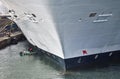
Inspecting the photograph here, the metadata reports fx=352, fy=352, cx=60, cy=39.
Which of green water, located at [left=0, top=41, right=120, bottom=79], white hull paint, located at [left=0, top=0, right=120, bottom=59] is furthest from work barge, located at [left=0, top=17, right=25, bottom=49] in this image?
white hull paint, located at [left=0, top=0, right=120, bottom=59]

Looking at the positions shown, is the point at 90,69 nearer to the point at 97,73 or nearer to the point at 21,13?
the point at 97,73

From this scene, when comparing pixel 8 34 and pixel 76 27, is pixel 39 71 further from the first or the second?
pixel 8 34

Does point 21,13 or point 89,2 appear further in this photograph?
point 21,13

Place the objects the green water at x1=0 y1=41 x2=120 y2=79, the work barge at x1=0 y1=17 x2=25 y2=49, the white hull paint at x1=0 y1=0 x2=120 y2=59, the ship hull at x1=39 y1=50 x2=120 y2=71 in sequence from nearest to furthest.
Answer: the white hull paint at x1=0 y1=0 x2=120 y2=59 < the ship hull at x1=39 y1=50 x2=120 y2=71 < the green water at x1=0 y1=41 x2=120 y2=79 < the work barge at x1=0 y1=17 x2=25 y2=49

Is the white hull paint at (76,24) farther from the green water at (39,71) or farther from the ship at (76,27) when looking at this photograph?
the green water at (39,71)

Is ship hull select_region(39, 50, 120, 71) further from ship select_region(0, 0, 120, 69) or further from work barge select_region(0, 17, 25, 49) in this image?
work barge select_region(0, 17, 25, 49)

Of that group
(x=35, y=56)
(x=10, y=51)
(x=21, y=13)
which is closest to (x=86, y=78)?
(x=21, y=13)

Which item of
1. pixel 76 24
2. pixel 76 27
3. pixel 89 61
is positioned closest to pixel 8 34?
pixel 89 61
